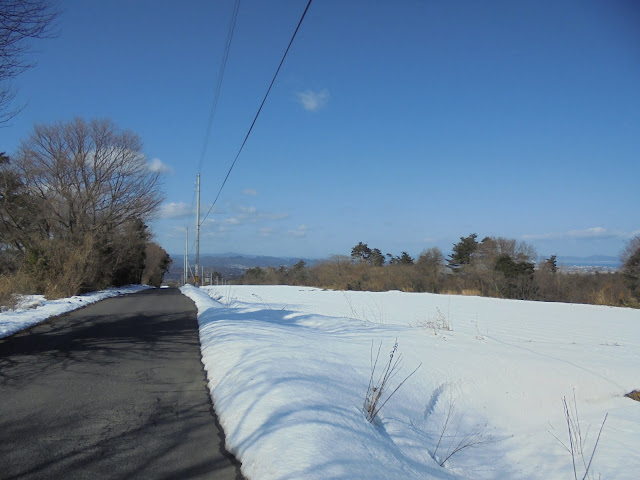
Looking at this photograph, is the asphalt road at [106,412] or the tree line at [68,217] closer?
the asphalt road at [106,412]

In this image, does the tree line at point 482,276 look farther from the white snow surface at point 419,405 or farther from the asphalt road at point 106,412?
the asphalt road at point 106,412

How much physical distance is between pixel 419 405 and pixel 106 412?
339 cm

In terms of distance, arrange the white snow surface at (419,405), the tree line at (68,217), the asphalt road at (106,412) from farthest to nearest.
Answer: the tree line at (68,217) → the white snow surface at (419,405) → the asphalt road at (106,412)

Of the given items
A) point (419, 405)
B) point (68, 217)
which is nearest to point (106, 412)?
point (419, 405)

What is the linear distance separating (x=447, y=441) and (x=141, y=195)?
3408cm

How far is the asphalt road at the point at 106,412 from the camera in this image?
326cm

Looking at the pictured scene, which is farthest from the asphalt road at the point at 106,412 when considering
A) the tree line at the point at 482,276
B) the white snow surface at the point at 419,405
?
the tree line at the point at 482,276

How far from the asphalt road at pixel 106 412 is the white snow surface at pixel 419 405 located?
290mm

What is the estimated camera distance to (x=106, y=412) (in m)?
4.41

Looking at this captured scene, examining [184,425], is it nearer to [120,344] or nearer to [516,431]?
[516,431]

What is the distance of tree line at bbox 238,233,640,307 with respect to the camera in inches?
952

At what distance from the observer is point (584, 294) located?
84.0ft

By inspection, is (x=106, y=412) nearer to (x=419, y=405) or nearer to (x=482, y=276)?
(x=419, y=405)

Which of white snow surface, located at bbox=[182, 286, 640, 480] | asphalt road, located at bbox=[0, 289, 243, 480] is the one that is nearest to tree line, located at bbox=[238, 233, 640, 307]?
white snow surface, located at bbox=[182, 286, 640, 480]
